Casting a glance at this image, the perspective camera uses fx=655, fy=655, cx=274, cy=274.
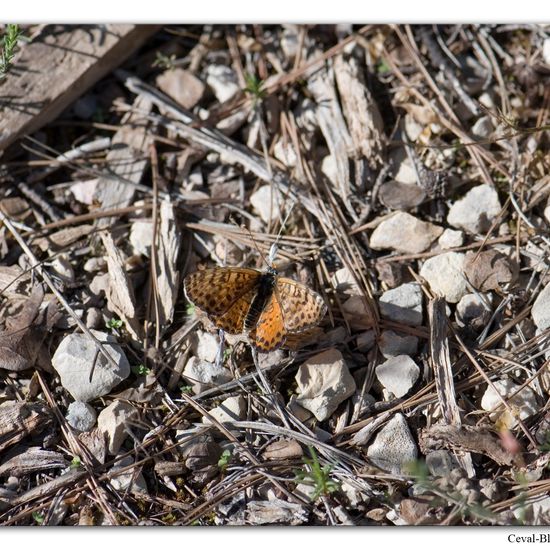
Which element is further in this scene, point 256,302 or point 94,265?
point 94,265

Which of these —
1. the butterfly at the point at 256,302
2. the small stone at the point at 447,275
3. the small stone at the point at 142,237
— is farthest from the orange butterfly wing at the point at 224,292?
the small stone at the point at 447,275

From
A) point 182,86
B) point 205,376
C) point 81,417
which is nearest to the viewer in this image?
point 81,417

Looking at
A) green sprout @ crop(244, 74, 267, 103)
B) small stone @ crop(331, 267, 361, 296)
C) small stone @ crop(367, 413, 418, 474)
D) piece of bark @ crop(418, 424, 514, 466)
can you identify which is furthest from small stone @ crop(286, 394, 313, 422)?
green sprout @ crop(244, 74, 267, 103)

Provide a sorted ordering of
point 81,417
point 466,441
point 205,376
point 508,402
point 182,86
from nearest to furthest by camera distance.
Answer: point 466,441
point 508,402
point 81,417
point 205,376
point 182,86

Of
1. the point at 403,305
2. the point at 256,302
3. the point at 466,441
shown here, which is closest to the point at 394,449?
the point at 466,441

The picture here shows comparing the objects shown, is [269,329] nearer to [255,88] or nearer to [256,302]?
[256,302]

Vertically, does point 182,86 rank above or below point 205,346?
above

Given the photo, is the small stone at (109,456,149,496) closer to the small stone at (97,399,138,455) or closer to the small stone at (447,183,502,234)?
the small stone at (97,399,138,455)
